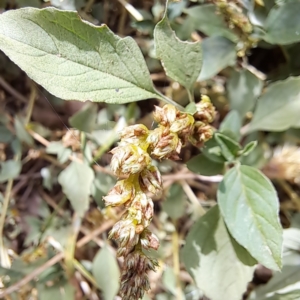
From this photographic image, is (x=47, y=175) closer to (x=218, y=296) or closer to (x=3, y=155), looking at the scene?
(x=3, y=155)

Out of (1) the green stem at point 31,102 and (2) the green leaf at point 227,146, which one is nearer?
(2) the green leaf at point 227,146

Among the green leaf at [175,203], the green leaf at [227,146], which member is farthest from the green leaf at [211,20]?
the green leaf at [175,203]

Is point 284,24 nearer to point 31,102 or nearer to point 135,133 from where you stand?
point 135,133

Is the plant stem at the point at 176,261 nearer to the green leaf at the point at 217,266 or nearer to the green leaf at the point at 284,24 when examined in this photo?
the green leaf at the point at 217,266

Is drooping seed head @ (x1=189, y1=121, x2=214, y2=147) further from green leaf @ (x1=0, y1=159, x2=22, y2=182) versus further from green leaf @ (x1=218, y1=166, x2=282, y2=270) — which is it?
green leaf @ (x1=0, y1=159, x2=22, y2=182)

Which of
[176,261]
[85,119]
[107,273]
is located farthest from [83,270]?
[85,119]

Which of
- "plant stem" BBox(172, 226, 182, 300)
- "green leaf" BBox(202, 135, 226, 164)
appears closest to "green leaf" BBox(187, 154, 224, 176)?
"green leaf" BBox(202, 135, 226, 164)

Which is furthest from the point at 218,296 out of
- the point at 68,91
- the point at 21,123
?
the point at 21,123
